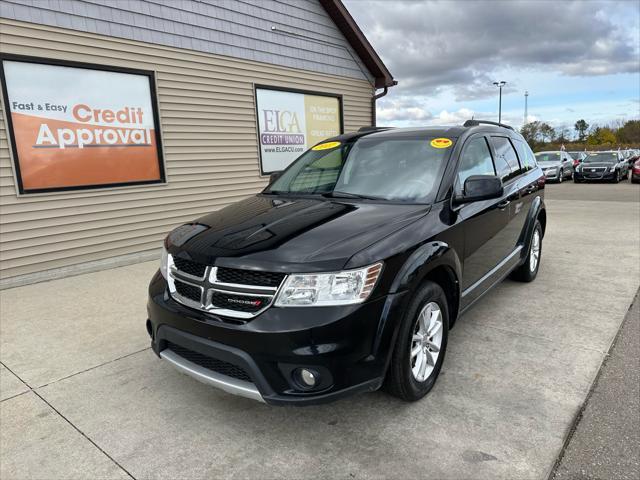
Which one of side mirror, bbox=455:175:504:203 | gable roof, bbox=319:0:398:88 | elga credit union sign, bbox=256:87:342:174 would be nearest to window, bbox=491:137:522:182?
side mirror, bbox=455:175:504:203

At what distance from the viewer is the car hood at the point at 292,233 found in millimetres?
2357

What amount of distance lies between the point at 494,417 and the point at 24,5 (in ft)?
21.3

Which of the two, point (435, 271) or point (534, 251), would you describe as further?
point (534, 251)

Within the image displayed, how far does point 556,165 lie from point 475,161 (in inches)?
789

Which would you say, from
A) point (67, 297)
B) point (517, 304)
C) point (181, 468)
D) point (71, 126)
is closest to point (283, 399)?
point (181, 468)

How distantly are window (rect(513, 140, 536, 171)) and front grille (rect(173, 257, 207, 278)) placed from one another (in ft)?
11.9

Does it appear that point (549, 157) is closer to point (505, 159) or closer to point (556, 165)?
point (556, 165)

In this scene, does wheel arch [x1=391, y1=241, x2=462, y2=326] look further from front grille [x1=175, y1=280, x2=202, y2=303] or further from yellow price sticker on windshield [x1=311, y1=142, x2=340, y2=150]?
yellow price sticker on windshield [x1=311, y1=142, x2=340, y2=150]

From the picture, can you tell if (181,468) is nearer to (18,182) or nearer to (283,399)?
(283,399)

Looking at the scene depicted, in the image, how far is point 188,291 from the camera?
2.63m

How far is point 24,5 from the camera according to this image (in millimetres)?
5418

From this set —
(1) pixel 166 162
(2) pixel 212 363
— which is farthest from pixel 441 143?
(1) pixel 166 162

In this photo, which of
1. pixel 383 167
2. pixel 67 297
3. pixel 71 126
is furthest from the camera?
pixel 71 126

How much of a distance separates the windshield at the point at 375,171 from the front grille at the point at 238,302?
4.11ft
